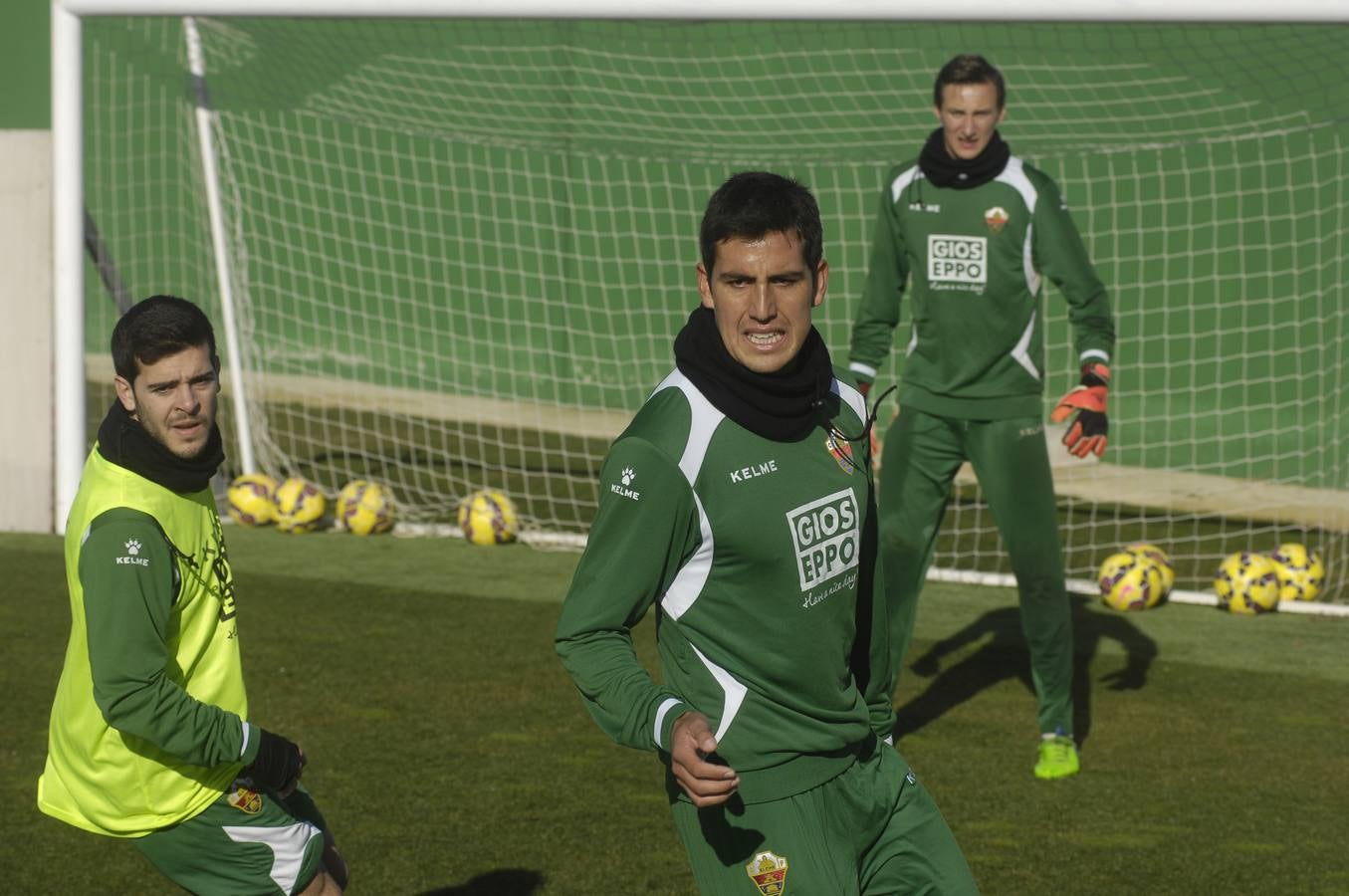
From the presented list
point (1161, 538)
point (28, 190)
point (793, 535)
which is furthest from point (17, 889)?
point (1161, 538)

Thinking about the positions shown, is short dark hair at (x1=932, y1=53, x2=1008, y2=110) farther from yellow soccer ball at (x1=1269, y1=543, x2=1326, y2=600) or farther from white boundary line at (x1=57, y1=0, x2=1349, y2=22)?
yellow soccer ball at (x1=1269, y1=543, x2=1326, y2=600)

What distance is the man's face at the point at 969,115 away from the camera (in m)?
5.91

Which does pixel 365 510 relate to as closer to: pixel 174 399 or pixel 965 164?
pixel 965 164

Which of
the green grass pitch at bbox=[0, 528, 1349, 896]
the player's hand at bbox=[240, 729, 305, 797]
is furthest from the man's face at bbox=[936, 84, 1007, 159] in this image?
the player's hand at bbox=[240, 729, 305, 797]

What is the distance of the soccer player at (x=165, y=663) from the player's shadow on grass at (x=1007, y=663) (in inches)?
146

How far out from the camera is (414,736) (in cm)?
660

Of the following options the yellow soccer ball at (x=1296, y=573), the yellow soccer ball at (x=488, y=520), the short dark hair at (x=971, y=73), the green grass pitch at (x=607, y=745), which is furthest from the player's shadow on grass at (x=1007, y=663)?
the yellow soccer ball at (x=488, y=520)

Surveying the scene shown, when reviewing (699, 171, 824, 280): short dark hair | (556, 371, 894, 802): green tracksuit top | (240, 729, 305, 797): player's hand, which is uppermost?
(699, 171, 824, 280): short dark hair

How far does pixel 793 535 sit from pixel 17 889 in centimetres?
310

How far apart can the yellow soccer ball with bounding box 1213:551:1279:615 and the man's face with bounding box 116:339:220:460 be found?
6654 mm

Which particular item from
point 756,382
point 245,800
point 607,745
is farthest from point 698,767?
point 607,745

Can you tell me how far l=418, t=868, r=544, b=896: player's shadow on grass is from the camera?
511cm

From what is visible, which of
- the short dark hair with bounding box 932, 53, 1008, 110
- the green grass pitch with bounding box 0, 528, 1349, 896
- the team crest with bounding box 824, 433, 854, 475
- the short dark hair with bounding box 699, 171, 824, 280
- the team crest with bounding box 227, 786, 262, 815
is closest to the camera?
the short dark hair with bounding box 699, 171, 824, 280

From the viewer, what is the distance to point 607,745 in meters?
6.55
